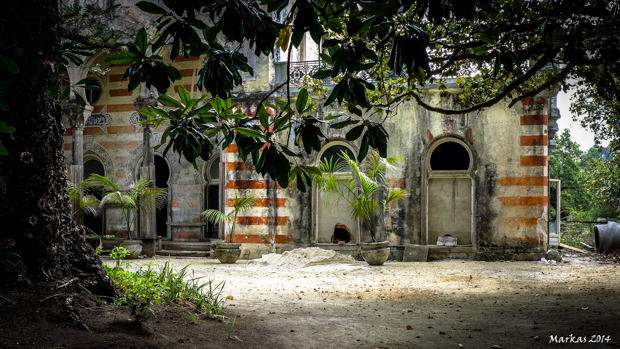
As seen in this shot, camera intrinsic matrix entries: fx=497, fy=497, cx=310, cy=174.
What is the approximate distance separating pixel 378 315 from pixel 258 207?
26.3 feet

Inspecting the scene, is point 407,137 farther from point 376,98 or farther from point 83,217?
point 83,217

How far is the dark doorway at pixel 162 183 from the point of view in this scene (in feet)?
57.3

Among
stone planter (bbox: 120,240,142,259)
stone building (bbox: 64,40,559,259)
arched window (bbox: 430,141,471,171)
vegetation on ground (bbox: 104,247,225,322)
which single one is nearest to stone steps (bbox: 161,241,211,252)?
stone building (bbox: 64,40,559,259)

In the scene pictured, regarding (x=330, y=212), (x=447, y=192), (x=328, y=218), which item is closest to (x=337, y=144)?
(x=330, y=212)

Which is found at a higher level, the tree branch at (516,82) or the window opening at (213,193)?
the tree branch at (516,82)

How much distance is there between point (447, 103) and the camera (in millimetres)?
13078

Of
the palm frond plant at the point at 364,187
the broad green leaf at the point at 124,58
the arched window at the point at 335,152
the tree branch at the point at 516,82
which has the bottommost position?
the palm frond plant at the point at 364,187

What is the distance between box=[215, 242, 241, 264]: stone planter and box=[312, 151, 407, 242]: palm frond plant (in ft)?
9.01

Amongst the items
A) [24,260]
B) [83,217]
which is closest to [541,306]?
[24,260]

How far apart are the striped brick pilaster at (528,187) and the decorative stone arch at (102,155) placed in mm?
13027

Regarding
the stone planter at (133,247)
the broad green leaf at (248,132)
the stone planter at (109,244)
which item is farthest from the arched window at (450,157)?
the broad green leaf at (248,132)

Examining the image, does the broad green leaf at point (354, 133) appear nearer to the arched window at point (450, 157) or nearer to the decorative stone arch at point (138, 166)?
the arched window at point (450, 157)

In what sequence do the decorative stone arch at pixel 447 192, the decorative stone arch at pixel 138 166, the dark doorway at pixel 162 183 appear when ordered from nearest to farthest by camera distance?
the decorative stone arch at pixel 447 192, the decorative stone arch at pixel 138 166, the dark doorway at pixel 162 183

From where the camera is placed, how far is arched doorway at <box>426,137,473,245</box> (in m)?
13.3
